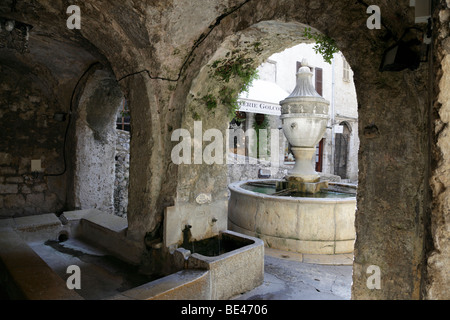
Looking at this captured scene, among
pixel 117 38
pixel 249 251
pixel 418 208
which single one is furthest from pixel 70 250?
pixel 418 208

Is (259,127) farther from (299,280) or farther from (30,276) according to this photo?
(30,276)

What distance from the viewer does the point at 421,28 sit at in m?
1.50

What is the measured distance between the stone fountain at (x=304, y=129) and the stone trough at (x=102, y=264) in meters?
2.91

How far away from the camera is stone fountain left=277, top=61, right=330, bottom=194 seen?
575 centimetres

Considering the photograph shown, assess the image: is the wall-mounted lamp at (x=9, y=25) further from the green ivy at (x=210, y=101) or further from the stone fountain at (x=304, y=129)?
the stone fountain at (x=304, y=129)

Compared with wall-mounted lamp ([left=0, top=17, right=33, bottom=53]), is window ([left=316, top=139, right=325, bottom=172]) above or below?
below

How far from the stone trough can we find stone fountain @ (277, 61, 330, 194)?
9.54ft

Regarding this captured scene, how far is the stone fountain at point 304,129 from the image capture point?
5750mm

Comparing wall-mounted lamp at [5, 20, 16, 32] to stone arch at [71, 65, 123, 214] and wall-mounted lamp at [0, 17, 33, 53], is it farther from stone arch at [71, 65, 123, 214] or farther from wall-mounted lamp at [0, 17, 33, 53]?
stone arch at [71, 65, 123, 214]

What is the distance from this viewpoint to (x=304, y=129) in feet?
19.1

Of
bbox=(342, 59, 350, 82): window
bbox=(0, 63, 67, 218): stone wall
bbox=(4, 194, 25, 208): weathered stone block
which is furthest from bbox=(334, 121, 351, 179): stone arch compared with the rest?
bbox=(4, 194, 25, 208): weathered stone block

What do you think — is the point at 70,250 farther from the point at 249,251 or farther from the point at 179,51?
the point at 179,51

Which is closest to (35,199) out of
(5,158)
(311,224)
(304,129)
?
(5,158)

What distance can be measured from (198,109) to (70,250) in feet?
8.16
